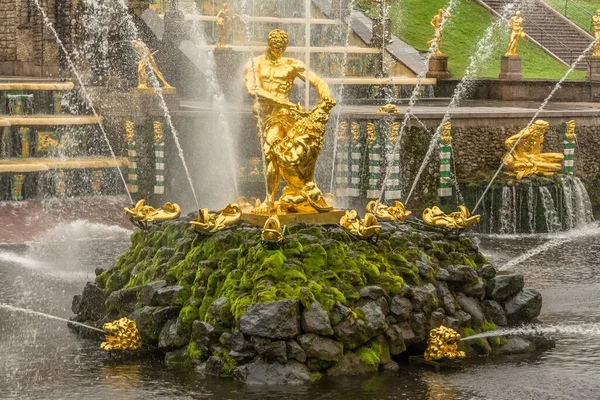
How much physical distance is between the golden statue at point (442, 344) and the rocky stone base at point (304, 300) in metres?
0.12

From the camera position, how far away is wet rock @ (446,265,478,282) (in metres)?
16.6

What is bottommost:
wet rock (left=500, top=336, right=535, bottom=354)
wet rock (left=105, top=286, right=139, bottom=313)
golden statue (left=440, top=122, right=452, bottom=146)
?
wet rock (left=500, top=336, right=535, bottom=354)

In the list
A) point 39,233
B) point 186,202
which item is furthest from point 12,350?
point 186,202

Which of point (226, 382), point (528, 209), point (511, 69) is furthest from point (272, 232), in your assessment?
point (511, 69)

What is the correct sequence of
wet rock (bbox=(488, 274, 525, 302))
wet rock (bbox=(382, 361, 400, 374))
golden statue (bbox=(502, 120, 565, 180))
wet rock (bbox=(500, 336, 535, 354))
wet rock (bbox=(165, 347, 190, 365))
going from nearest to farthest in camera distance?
wet rock (bbox=(382, 361, 400, 374)), wet rock (bbox=(165, 347, 190, 365)), wet rock (bbox=(500, 336, 535, 354)), wet rock (bbox=(488, 274, 525, 302)), golden statue (bbox=(502, 120, 565, 180))

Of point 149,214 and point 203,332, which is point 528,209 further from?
point 203,332

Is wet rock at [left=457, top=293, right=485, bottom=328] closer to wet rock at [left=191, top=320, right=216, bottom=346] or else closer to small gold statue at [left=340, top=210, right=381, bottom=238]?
small gold statue at [left=340, top=210, right=381, bottom=238]

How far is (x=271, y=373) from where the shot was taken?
14.7 m

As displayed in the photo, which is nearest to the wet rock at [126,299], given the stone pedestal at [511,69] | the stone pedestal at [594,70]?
the stone pedestal at [511,69]

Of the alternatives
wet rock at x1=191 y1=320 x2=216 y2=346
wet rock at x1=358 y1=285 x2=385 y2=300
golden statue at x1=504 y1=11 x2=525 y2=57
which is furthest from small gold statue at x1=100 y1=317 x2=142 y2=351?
golden statue at x1=504 y1=11 x2=525 y2=57

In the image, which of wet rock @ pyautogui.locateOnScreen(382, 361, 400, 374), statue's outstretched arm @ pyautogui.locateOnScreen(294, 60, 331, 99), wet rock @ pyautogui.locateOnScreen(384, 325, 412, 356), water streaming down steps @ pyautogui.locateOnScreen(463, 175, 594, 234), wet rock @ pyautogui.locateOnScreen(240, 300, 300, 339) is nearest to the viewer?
wet rock @ pyautogui.locateOnScreen(240, 300, 300, 339)

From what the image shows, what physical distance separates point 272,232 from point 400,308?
65.4 inches

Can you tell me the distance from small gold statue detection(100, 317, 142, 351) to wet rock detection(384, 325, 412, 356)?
2.88m

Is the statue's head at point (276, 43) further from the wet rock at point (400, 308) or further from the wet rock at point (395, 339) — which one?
the wet rock at point (395, 339)
